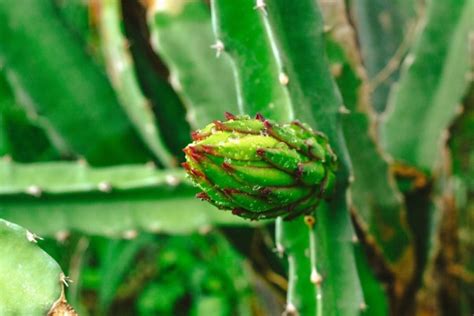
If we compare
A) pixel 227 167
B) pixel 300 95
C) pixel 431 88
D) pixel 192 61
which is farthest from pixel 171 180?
pixel 227 167

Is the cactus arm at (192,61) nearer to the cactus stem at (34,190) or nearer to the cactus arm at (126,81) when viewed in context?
the cactus arm at (126,81)

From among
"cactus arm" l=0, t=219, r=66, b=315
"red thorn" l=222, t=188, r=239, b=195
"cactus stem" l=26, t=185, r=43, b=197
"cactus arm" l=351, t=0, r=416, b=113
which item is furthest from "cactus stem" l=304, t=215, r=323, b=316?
"cactus arm" l=351, t=0, r=416, b=113

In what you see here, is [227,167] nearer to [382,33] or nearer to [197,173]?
[197,173]

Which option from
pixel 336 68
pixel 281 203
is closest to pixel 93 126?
pixel 336 68

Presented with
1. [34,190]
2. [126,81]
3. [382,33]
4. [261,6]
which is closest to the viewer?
[261,6]

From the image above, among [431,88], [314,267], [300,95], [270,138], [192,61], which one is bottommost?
[314,267]

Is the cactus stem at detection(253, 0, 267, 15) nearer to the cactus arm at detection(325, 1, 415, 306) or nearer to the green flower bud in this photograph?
the green flower bud
